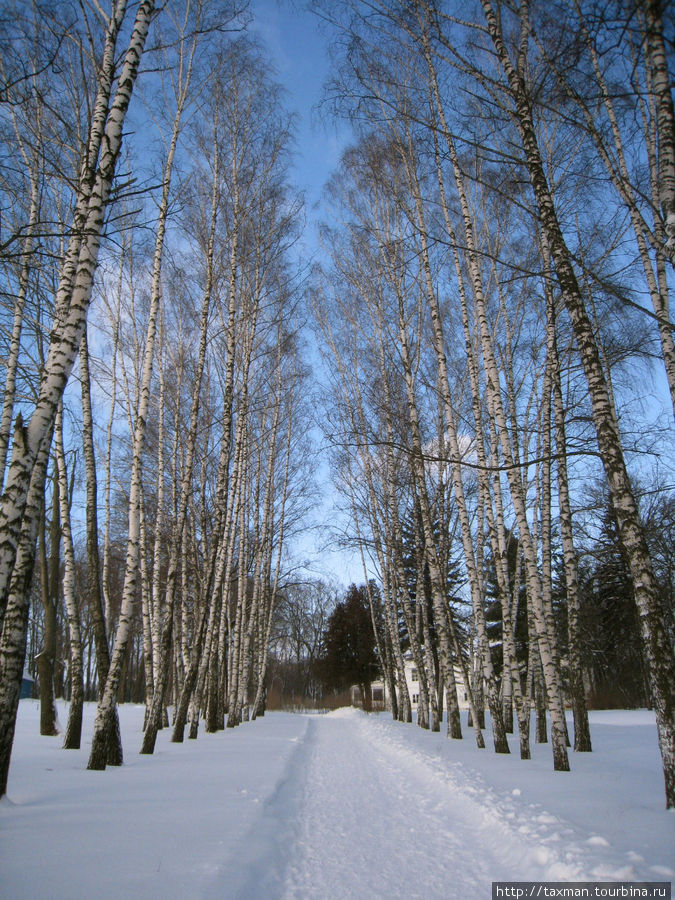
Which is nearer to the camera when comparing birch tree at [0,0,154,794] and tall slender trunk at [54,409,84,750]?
birch tree at [0,0,154,794]

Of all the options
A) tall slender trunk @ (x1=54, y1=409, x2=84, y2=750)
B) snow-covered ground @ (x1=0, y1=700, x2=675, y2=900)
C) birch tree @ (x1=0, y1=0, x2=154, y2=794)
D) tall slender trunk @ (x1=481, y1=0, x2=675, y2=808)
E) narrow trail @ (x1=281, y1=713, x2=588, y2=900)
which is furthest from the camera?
tall slender trunk @ (x1=54, y1=409, x2=84, y2=750)

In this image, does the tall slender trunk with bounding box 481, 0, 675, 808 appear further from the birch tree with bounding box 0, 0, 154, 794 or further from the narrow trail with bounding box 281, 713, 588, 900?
the birch tree with bounding box 0, 0, 154, 794

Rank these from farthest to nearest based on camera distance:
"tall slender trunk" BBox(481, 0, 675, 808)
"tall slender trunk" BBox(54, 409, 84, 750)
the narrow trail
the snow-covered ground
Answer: "tall slender trunk" BBox(54, 409, 84, 750), "tall slender trunk" BBox(481, 0, 675, 808), the narrow trail, the snow-covered ground

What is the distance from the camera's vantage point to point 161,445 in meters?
12.6

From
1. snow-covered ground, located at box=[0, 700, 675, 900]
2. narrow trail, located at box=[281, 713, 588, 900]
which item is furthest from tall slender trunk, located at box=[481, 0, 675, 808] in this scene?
narrow trail, located at box=[281, 713, 588, 900]

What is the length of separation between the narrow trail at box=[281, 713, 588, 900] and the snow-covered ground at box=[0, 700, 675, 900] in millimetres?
16

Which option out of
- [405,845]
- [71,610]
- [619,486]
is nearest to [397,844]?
[405,845]

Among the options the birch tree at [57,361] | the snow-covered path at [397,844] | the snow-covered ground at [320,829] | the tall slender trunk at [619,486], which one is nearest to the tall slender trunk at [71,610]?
the snow-covered ground at [320,829]

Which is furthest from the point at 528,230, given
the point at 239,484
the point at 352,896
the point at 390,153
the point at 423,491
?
the point at 352,896

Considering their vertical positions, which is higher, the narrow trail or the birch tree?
the birch tree

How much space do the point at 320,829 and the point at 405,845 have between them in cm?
88

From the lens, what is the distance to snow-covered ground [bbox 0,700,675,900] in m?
2.98

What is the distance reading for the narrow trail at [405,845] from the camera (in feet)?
10.7

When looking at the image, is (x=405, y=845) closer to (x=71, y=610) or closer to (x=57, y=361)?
(x=57, y=361)
